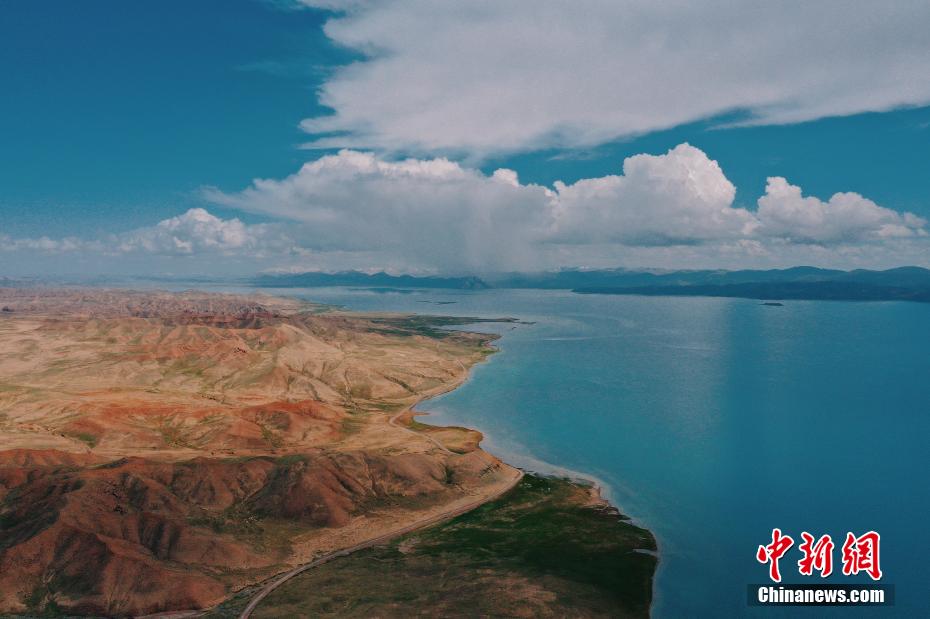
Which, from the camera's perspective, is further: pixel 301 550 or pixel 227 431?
pixel 227 431

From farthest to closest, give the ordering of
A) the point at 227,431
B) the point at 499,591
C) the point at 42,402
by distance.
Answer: the point at 42,402 → the point at 227,431 → the point at 499,591

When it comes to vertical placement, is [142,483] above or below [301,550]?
above

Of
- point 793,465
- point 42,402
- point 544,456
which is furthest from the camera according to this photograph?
point 42,402

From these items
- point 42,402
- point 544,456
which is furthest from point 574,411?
point 42,402

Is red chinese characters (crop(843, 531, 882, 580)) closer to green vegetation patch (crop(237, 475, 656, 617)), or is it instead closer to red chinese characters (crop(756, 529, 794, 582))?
red chinese characters (crop(756, 529, 794, 582))

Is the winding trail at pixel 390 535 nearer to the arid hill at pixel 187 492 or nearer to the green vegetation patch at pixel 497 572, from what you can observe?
the green vegetation patch at pixel 497 572

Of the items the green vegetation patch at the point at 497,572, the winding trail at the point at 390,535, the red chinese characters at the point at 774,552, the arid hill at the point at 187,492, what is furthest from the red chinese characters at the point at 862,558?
the arid hill at the point at 187,492

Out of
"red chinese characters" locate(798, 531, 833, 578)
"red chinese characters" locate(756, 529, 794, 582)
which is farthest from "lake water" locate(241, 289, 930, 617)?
"red chinese characters" locate(798, 531, 833, 578)

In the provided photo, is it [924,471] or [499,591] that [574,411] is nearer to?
[924,471]
